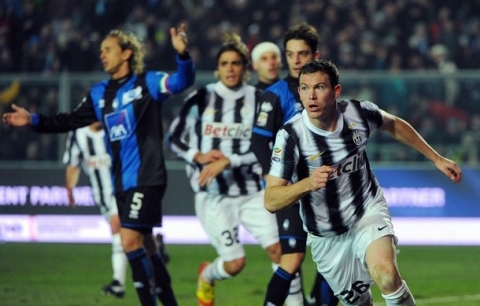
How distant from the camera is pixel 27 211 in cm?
1773

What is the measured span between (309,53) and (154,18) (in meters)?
13.3

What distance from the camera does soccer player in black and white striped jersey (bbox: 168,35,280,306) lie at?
10016 millimetres

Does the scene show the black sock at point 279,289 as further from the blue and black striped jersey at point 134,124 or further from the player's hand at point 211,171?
the blue and black striped jersey at point 134,124

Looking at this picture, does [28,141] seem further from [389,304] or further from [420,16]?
[389,304]

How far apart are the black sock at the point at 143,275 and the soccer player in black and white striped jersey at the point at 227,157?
3.18 ft

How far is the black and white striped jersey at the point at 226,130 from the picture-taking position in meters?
10.2

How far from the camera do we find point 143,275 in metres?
9.18

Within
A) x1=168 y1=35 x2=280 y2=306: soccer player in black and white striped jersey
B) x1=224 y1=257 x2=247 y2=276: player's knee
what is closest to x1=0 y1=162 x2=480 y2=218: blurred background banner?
x1=168 y1=35 x2=280 y2=306: soccer player in black and white striped jersey

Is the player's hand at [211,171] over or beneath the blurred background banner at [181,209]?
over

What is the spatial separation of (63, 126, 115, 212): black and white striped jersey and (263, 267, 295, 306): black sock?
498cm

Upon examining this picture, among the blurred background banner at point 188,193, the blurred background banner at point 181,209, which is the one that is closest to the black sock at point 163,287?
the blurred background banner at point 181,209

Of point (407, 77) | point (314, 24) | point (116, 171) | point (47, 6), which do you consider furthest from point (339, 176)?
point (47, 6)

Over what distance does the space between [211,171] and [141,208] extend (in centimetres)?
75

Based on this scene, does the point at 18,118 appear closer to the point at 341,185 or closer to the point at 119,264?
the point at 119,264
